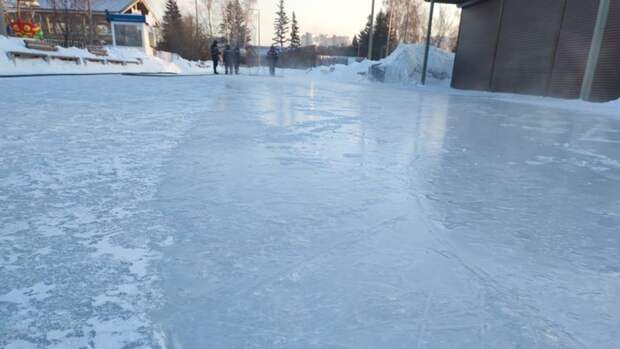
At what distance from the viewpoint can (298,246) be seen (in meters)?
1.38

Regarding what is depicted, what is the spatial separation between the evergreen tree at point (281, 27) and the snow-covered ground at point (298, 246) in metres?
71.4

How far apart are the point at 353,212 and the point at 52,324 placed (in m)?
1.19

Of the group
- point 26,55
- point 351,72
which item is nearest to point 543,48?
point 351,72

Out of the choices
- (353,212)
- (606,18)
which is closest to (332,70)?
(606,18)

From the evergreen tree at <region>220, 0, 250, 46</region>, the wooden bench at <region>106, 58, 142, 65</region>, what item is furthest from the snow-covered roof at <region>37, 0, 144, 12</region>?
the wooden bench at <region>106, 58, 142, 65</region>

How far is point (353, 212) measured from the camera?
5.69ft

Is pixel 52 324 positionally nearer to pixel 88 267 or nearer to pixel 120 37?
pixel 88 267

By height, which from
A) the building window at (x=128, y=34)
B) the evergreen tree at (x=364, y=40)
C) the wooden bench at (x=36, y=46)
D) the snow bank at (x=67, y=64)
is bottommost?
the snow bank at (x=67, y=64)

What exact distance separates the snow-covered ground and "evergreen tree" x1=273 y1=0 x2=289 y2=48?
234ft

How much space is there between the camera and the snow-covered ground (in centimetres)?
95

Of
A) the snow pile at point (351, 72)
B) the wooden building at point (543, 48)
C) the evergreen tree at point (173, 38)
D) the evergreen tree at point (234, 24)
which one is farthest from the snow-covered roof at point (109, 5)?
the wooden building at point (543, 48)

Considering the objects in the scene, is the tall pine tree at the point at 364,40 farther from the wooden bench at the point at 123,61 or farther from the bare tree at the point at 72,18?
the wooden bench at the point at 123,61

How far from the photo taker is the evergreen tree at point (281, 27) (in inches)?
2736

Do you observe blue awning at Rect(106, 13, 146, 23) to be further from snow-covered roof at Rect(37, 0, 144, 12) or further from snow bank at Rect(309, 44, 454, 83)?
snow bank at Rect(309, 44, 454, 83)
